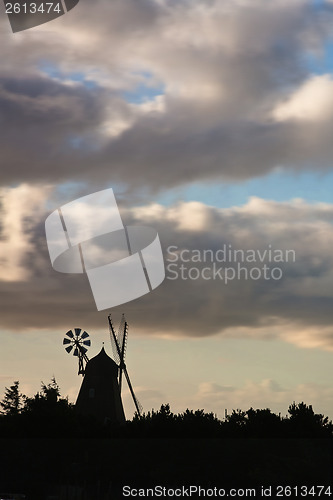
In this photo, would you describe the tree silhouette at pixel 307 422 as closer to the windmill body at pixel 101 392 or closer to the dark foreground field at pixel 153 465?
the dark foreground field at pixel 153 465

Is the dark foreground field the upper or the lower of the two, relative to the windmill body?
lower

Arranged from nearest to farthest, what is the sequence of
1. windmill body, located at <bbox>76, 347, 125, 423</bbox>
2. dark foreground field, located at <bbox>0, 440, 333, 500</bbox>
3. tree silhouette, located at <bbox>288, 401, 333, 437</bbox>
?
dark foreground field, located at <bbox>0, 440, 333, 500</bbox>
tree silhouette, located at <bbox>288, 401, 333, 437</bbox>
windmill body, located at <bbox>76, 347, 125, 423</bbox>

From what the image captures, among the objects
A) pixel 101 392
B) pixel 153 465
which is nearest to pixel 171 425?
pixel 153 465

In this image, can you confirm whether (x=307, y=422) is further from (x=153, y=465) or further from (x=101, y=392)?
(x=101, y=392)

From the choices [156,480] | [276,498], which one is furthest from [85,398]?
[276,498]

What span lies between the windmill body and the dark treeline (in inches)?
650

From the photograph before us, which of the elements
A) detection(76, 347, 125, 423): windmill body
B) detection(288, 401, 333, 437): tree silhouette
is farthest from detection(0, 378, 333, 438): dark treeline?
detection(76, 347, 125, 423): windmill body

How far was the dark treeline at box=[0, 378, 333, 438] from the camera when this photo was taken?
77500 millimetres

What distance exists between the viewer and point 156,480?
219ft

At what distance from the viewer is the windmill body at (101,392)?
4008 inches

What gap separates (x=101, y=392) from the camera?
4043 inches

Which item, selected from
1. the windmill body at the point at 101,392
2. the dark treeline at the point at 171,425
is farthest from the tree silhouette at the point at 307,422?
the windmill body at the point at 101,392

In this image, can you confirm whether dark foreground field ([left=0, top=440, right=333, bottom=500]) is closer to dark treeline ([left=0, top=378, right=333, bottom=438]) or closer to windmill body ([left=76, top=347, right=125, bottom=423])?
dark treeline ([left=0, top=378, right=333, bottom=438])

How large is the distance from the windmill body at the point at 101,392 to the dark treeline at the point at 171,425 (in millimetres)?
16506
